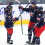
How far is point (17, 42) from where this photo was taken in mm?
3701

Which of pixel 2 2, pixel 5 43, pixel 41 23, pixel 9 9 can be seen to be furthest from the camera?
pixel 2 2

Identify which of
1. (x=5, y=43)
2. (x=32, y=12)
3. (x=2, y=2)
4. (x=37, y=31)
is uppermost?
(x=2, y=2)

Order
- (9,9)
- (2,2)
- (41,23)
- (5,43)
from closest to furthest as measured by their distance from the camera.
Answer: (41,23)
(9,9)
(5,43)
(2,2)

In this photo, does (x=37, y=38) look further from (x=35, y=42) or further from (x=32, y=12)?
(x=32, y=12)

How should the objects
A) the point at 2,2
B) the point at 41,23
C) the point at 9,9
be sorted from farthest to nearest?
the point at 2,2, the point at 9,9, the point at 41,23

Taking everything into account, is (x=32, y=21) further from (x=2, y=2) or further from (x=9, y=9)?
(x=2, y=2)

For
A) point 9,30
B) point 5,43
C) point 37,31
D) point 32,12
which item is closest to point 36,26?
point 37,31

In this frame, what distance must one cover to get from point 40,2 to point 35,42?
10.2ft

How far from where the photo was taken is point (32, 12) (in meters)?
3.31

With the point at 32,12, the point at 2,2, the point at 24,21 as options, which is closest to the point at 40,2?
the point at 24,21

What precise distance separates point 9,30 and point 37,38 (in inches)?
31.0

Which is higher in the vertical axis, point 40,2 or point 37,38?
point 40,2

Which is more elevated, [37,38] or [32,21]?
[32,21]

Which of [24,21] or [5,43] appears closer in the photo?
[5,43]
